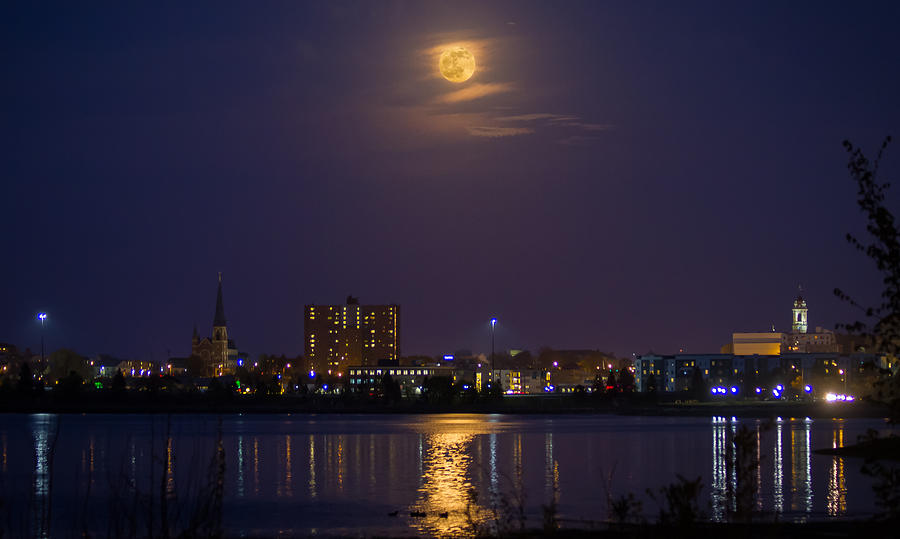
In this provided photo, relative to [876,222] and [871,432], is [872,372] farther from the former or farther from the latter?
[876,222]

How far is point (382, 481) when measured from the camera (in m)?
53.8

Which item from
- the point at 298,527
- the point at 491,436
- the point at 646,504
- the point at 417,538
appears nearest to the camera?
the point at 417,538

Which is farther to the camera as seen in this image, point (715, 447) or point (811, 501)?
point (715, 447)

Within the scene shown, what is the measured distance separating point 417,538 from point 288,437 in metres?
78.5

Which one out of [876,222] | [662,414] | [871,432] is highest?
[876,222]

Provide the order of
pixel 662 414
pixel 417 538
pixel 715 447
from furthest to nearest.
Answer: pixel 662 414
pixel 715 447
pixel 417 538

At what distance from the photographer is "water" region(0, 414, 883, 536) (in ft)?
106

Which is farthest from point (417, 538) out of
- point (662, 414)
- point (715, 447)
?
point (662, 414)

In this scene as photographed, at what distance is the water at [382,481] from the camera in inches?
1273

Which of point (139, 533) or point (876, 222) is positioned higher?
point (876, 222)

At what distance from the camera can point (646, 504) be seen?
133 feet

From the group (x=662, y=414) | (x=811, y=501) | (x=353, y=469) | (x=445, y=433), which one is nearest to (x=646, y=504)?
(x=811, y=501)

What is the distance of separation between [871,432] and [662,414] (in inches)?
6843

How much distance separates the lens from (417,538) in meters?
30.1
